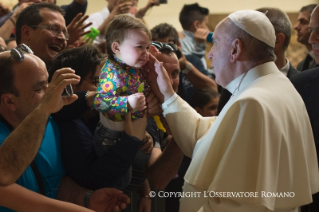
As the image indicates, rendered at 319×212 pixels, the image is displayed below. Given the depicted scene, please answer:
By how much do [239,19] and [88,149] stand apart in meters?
1.17

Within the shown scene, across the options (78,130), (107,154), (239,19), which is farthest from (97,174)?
(239,19)

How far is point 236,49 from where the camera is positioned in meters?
2.59

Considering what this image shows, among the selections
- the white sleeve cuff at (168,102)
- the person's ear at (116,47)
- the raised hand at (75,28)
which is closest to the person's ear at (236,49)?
the white sleeve cuff at (168,102)

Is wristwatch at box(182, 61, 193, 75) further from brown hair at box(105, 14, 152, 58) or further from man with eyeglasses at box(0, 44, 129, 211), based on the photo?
man with eyeglasses at box(0, 44, 129, 211)

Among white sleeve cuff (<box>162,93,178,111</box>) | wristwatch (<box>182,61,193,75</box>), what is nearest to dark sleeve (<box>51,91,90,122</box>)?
white sleeve cuff (<box>162,93,178,111</box>)

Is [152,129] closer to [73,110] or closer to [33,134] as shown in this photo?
[73,110]

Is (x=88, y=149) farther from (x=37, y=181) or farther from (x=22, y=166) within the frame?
(x=22, y=166)

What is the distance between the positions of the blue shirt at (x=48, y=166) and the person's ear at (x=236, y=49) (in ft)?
3.69

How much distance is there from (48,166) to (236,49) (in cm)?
124

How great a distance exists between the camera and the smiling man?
3443mm

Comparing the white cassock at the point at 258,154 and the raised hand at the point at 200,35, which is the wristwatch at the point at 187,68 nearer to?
the raised hand at the point at 200,35

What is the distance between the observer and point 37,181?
7.98 feet

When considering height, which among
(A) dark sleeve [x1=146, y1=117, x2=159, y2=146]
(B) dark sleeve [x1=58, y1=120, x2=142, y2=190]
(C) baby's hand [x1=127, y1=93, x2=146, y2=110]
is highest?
(C) baby's hand [x1=127, y1=93, x2=146, y2=110]

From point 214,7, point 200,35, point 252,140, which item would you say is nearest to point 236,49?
point 252,140
